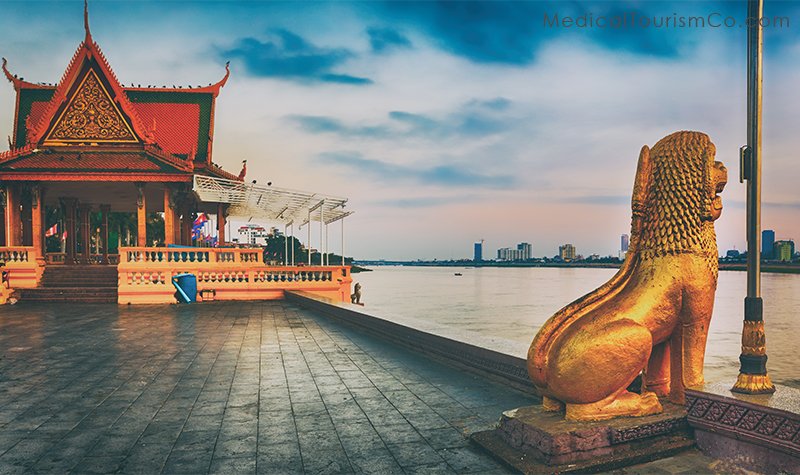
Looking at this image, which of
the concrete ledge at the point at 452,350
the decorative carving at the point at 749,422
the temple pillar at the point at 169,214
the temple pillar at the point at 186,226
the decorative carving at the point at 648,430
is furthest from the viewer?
the temple pillar at the point at 186,226

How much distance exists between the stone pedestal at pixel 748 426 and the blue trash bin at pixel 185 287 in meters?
15.8

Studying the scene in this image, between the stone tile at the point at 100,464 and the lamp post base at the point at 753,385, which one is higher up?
the lamp post base at the point at 753,385

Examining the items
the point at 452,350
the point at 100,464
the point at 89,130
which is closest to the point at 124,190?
the point at 89,130

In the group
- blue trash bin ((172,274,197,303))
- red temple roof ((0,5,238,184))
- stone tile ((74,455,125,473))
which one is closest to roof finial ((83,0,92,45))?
red temple roof ((0,5,238,184))

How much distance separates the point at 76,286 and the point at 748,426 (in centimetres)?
1989

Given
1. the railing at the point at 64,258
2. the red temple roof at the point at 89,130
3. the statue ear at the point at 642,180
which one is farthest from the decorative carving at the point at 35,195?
the statue ear at the point at 642,180

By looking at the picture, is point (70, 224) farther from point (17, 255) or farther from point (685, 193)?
point (685, 193)

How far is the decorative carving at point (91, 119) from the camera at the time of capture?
19.8 m

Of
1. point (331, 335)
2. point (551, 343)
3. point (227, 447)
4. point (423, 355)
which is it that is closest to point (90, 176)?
point (331, 335)

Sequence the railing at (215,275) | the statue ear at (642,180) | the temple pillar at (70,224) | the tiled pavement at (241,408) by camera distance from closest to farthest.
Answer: the tiled pavement at (241,408), the statue ear at (642,180), the railing at (215,275), the temple pillar at (70,224)

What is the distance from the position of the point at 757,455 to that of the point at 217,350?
268 inches

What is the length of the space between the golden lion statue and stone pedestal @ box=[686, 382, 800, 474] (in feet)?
0.76

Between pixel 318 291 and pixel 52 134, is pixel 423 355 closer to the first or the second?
pixel 318 291

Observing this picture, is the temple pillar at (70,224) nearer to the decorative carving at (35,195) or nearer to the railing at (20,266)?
the decorative carving at (35,195)
